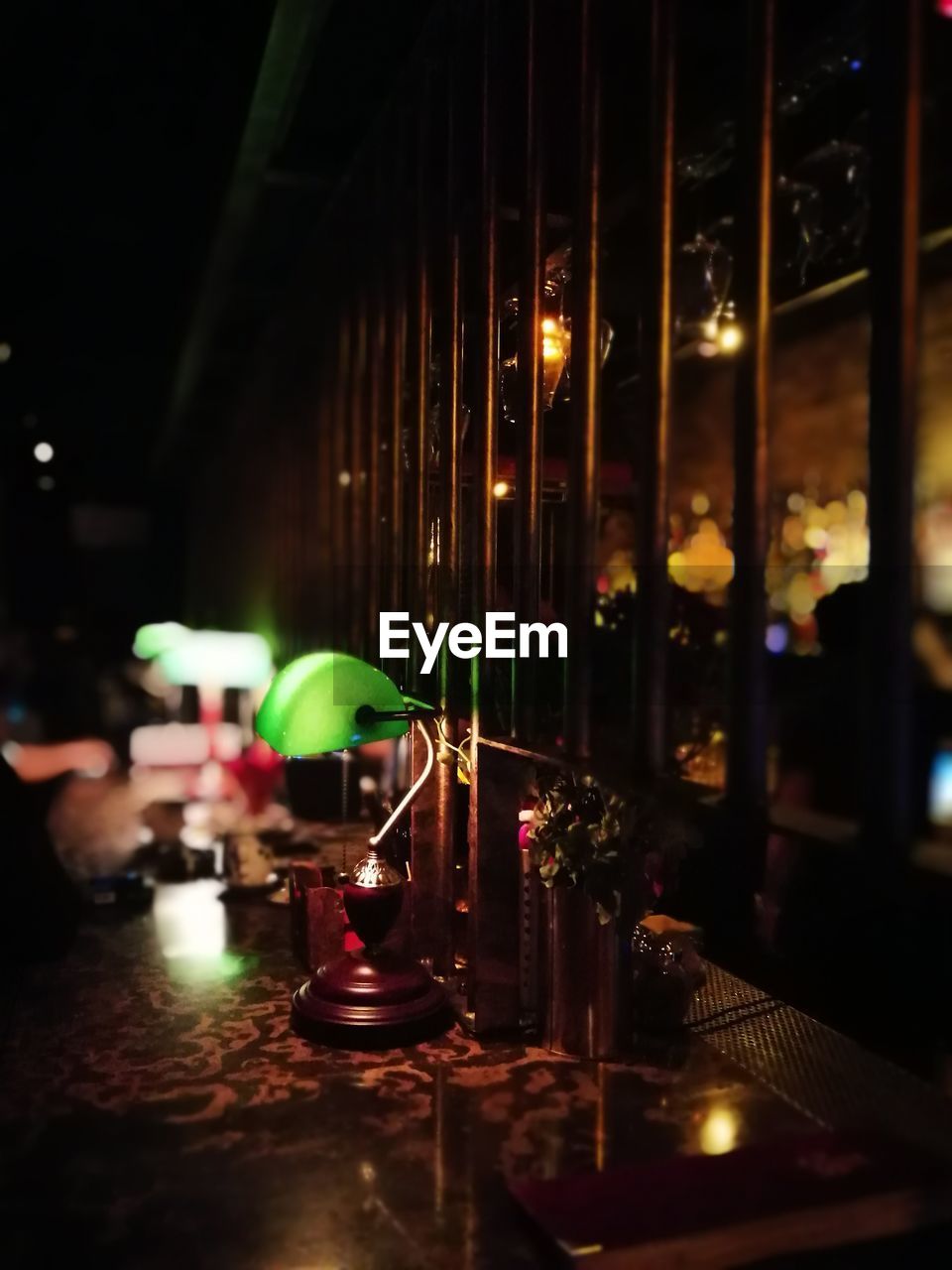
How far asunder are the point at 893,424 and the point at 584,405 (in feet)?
2.23

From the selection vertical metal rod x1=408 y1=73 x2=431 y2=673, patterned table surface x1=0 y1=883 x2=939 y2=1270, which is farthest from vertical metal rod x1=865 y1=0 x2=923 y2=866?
vertical metal rod x1=408 y1=73 x2=431 y2=673

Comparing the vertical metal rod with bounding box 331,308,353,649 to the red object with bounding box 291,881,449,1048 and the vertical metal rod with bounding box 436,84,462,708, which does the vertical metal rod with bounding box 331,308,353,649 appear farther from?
the red object with bounding box 291,881,449,1048

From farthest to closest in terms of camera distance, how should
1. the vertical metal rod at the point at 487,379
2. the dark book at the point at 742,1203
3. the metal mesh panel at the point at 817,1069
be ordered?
1. the vertical metal rod at the point at 487,379
2. the metal mesh panel at the point at 817,1069
3. the dark book at the point at 742,1203

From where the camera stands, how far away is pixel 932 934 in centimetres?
323

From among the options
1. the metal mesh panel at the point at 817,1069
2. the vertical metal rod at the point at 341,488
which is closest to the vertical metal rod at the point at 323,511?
the vertical metal rod at the point at 341,488

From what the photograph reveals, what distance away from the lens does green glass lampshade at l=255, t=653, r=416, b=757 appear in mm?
1965

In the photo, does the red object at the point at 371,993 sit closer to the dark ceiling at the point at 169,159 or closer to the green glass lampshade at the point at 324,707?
the green glass lampshade at the point at 324,707

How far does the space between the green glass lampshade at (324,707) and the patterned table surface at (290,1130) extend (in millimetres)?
552

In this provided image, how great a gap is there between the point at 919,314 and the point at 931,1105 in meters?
1.26

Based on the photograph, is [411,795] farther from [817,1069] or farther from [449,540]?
[817,1069]

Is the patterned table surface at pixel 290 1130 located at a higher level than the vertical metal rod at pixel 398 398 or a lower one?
lower

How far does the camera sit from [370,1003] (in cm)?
194

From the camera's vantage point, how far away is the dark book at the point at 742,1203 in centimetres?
119

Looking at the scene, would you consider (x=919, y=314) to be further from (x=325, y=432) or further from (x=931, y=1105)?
(x=325, y=432)
